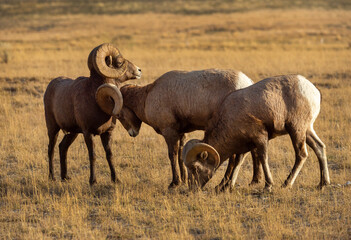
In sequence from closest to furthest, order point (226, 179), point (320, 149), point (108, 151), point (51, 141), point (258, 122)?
1. point (258, 122)
2. point (320, 149)
3. point (226, 179)
4. point (108, 151)
5. point (51, 141)

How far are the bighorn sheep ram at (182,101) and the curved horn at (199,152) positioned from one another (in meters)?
0.79

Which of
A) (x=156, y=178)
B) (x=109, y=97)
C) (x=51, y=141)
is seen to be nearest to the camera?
(x=109, y=97)

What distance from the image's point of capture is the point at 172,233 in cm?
740

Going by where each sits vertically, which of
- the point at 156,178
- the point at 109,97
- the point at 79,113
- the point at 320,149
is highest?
the point at 109,97

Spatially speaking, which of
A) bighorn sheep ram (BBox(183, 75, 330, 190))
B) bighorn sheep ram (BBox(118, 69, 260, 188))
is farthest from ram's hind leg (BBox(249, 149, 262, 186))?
bighorn sheep ram (BBox(183, 75, 330, 190))

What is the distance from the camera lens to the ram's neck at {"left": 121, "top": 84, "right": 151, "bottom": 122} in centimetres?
1029

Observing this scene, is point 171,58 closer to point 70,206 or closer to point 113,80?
point 113,80

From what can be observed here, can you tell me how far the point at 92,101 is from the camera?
1009 cm

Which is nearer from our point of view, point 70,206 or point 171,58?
point 70,206

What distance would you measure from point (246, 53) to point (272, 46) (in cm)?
427

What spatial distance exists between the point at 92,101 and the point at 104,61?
709 mm

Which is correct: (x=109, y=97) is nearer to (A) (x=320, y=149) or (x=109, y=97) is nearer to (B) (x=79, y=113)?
(B) (x=79, y=113)

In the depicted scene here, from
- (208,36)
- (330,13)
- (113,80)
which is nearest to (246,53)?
(208,36)

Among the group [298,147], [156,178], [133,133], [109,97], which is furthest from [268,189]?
[109,97]
